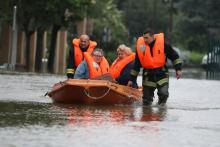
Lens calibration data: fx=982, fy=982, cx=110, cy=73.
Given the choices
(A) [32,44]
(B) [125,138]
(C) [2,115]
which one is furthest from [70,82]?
(A) [32,44]

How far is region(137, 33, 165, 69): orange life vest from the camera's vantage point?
62.9ft

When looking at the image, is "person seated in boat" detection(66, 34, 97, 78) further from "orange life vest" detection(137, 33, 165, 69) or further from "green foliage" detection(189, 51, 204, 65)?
"green foliage" detection(189, 51, 204, 65)

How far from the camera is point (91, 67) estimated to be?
19.4 m

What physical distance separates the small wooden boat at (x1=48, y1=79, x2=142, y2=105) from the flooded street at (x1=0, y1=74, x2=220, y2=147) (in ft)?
0.91

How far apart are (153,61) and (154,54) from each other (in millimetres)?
139

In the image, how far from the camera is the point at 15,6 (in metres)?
46.3

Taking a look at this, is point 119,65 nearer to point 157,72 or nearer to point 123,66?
point 123,66

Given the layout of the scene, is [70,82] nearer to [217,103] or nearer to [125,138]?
[217,103]

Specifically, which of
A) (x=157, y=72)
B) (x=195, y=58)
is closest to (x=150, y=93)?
(x=157, y=72)

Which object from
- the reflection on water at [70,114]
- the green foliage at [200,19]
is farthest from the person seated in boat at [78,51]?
the green foliage at [200,19]

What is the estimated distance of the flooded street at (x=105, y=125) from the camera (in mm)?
11602

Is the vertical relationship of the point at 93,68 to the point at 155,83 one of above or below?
above

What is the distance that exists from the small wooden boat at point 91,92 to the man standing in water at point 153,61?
1.19 feet

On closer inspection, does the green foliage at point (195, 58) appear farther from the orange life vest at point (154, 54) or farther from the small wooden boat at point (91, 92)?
the small wooden boat at point (91, 92)
